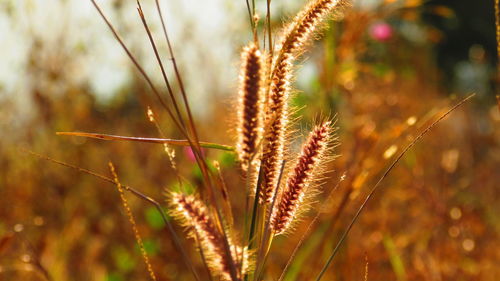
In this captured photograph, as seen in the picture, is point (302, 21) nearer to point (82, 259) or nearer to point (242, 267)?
point (242, 267)

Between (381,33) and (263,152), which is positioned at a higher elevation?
(381,33)

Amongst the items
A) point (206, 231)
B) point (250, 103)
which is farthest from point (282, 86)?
point (206, 231)

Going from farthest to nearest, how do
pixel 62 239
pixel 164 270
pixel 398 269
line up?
pixel 164 270, pixel 62 239, pixel 398 269

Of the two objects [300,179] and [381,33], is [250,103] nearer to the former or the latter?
[300,179]

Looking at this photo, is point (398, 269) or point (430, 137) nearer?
point (398, 269)

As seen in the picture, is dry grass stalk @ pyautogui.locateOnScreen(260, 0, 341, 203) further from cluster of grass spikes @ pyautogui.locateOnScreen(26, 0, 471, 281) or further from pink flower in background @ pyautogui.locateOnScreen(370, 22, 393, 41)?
pink flower in background @ pyautogui.locateOnScreen(370, 22, 393, 41)

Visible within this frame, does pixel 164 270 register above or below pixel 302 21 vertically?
below

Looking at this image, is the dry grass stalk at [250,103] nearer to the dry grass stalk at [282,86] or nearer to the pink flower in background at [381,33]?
the dry grass stalk at [282,86]

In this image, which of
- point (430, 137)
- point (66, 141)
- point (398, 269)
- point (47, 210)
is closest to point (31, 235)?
point (47, 210)
